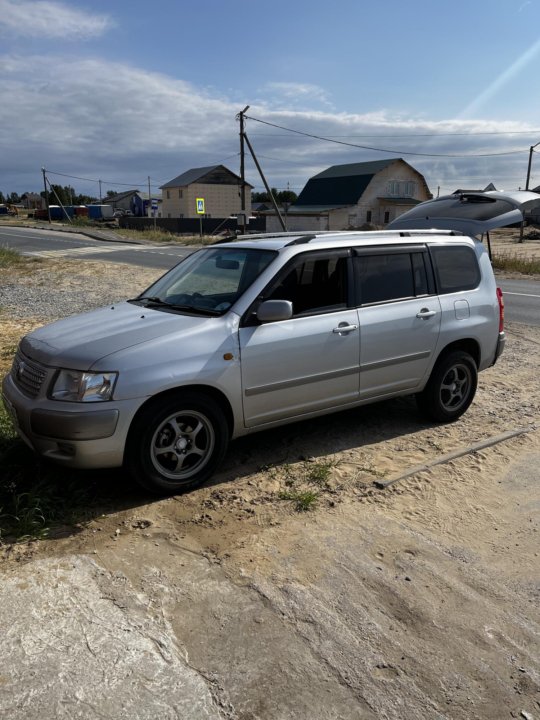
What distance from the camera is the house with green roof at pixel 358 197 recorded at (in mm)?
58188

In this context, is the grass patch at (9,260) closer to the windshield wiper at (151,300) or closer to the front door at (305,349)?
the windshield wiper at (151,300)

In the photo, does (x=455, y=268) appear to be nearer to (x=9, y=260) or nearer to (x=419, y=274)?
(x=419, y=274)

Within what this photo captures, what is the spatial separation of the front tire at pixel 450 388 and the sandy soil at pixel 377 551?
217 millimetres

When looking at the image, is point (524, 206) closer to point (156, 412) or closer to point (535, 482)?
point (535, 482)

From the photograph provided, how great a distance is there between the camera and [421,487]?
4289mm

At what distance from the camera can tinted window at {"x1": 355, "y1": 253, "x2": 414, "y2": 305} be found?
16.4ft

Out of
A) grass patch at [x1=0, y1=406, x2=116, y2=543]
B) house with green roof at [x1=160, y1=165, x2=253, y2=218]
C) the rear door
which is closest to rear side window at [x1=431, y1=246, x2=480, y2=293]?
the rear door

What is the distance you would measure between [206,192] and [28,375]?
72893 millimetres

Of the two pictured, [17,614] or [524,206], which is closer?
[17,614]

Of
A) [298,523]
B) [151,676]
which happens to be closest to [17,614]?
[151,676]

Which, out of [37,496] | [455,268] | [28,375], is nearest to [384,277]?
[455,268]

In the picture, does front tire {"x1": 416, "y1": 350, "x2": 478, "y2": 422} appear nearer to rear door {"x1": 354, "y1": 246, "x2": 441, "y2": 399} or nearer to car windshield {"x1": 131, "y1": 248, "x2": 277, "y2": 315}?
rear door {"x1": 354, "y1": 246, "x2": 441, "y2": 399}

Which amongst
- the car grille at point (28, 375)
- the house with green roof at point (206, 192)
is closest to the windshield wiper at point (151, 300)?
the car grille at point (28, 375)

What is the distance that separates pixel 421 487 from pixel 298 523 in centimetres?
104
